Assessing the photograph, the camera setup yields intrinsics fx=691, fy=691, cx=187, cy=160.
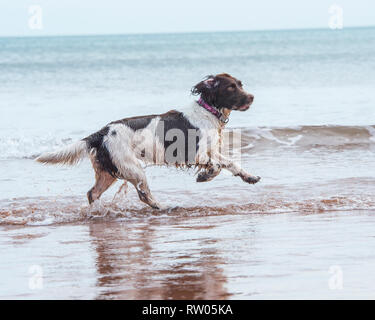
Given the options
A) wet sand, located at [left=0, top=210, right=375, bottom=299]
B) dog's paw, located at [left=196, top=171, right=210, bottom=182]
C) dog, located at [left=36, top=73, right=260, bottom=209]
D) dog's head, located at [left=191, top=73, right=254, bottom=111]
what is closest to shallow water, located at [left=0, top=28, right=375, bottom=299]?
wet sand, located at [left=0, top=210, right=375, bottom=299]

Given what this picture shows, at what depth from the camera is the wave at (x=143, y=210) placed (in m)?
7.29

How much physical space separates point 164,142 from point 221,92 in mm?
799

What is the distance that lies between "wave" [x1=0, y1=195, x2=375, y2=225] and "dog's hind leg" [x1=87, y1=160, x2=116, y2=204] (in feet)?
0.29

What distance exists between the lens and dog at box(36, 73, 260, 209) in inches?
277

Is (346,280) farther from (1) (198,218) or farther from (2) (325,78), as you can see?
(2) (325,78)

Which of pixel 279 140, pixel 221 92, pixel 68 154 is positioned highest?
pixel 221 92

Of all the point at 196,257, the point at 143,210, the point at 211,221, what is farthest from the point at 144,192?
the point at 196,257

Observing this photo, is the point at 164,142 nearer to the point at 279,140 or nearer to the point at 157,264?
the point at 157,264

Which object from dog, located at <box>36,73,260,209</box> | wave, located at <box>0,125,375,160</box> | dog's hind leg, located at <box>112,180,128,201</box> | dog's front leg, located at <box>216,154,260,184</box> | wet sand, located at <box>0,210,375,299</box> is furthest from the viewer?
wave, located at <box>0,125,375,160</box>

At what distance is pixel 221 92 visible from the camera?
7.24 meters

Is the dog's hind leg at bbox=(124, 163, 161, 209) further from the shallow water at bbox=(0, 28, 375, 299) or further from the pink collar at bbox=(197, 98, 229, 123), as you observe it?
the pink collar at bbox=(197, 98, 229, 123)

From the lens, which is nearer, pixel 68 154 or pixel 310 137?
pixel 68 154

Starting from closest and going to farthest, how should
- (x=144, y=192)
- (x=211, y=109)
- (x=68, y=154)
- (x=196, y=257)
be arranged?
(x=196, y=257), (x=68, y=154), (x=211, y=109), (x=144, y=192)

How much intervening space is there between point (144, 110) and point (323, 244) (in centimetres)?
1387
